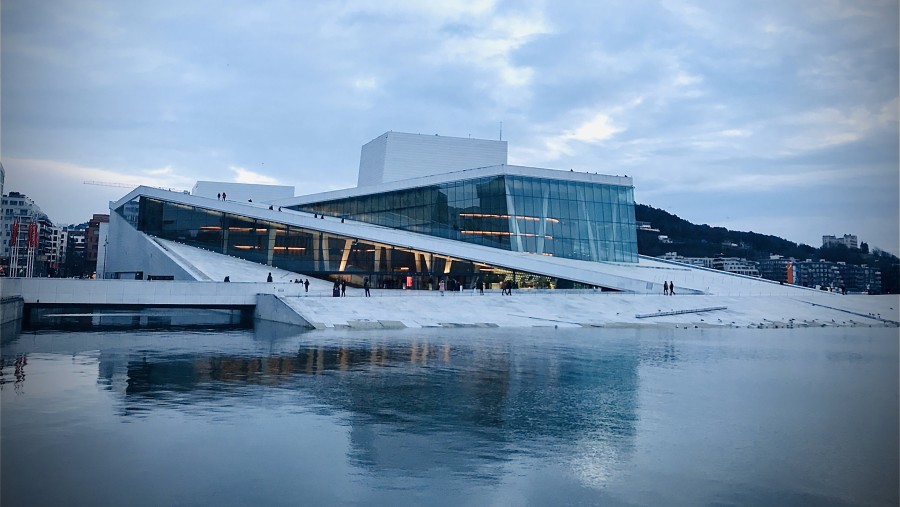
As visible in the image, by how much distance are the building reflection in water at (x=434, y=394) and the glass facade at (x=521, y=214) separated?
23.2 meters

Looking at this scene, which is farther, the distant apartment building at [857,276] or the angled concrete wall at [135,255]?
the distant apartment building at [857,276]

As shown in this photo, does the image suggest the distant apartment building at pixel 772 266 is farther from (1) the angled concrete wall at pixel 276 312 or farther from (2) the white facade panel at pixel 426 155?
(1) the angled concrete wall at pixel 276 312

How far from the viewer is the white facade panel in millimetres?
47812

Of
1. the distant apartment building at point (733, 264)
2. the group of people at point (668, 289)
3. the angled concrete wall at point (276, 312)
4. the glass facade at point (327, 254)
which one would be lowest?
the angled concrete wall at point (276, 312)

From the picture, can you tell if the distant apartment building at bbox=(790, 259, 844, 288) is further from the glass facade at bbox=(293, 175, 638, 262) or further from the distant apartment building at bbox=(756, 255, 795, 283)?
the glass facade at bbox=(293, 175, 638, 262)

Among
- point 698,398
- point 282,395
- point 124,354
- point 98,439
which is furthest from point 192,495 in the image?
point 124,354

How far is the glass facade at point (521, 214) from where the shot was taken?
40594mm

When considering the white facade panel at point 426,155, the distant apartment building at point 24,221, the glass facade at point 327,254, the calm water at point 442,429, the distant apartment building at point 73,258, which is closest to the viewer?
the calm water at point 442,429

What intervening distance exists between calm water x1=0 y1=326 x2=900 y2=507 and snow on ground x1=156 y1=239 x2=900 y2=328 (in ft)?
30.5

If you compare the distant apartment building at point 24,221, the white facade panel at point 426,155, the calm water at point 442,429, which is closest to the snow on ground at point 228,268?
the white facade panel at point 426,155

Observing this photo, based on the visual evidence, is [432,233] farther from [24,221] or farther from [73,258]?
[73,258]

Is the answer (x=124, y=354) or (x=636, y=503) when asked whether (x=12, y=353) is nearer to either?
(x=124, y=354)

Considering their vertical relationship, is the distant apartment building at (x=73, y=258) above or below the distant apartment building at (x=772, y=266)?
below

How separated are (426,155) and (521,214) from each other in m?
10.7
